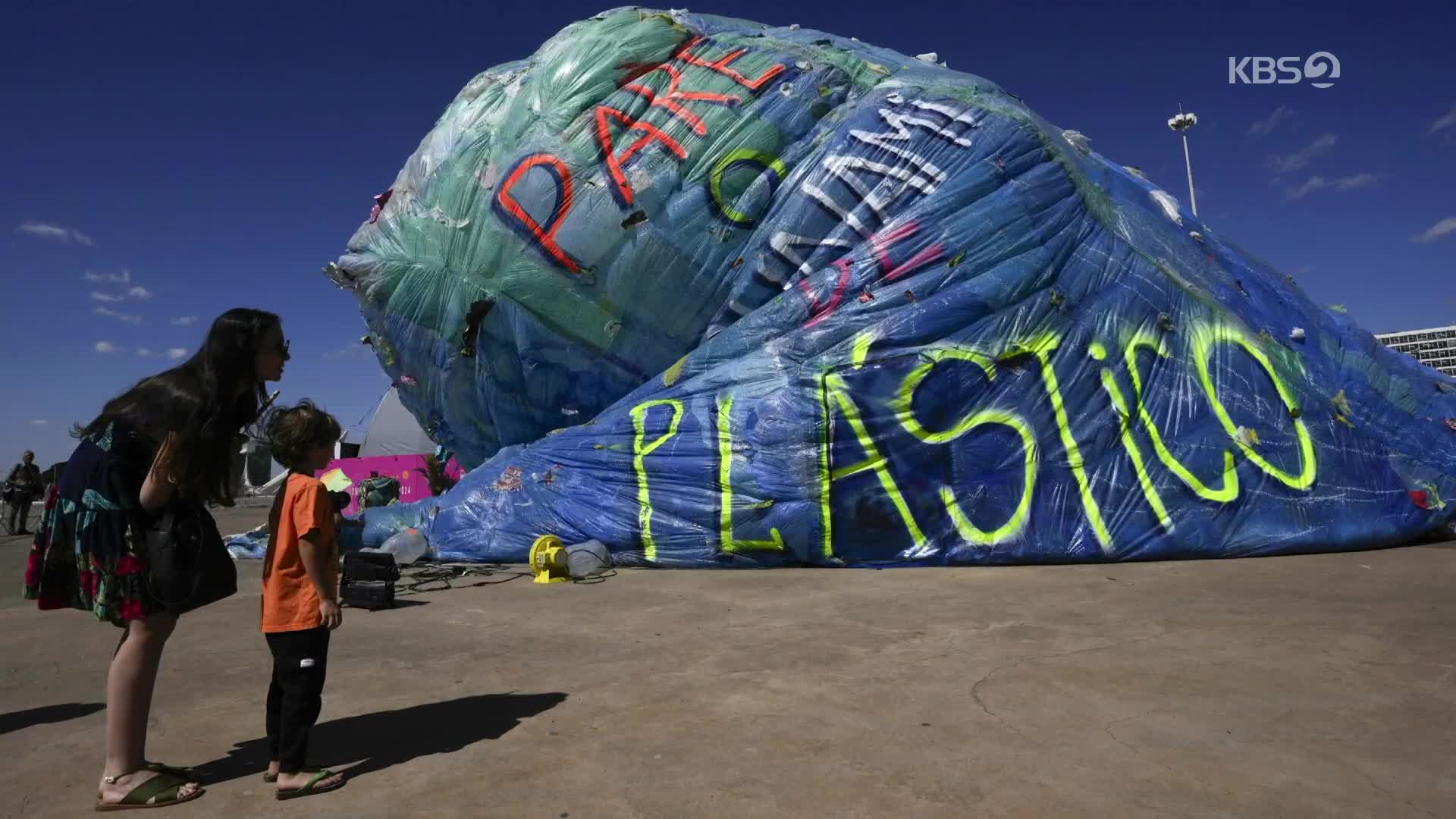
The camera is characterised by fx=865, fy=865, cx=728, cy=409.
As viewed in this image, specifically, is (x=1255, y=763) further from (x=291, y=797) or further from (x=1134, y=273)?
→ (x=1134, y=273)

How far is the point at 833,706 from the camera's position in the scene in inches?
121

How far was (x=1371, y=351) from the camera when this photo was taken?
7688mm

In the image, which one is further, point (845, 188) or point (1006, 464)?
point (845, 188)

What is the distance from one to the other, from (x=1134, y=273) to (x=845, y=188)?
250 centimetres

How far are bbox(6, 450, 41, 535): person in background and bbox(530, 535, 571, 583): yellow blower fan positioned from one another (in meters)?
11.8

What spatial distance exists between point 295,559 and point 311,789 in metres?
0.66

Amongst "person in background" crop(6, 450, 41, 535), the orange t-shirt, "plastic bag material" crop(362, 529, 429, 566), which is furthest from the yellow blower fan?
"person in background" crop(6, 450, 41, 535)

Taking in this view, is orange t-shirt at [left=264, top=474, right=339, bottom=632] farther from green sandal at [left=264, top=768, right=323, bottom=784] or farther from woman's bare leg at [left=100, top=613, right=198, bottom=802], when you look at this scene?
green sandal at [left=264, top=768, right=323, bottom=784]

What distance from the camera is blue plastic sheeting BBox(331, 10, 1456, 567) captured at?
6.54 meters

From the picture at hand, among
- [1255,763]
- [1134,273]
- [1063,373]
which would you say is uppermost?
[1134,273]

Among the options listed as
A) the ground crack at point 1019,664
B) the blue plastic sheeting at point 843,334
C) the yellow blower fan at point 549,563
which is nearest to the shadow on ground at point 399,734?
the ground crack at point 1019,664

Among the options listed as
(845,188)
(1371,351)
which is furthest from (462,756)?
(1371,351)

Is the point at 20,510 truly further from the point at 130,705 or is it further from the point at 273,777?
the point at 273,777

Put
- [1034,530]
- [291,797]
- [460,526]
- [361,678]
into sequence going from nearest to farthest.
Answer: [291,797] < [361,678] < [1034,530] < [460,526]
